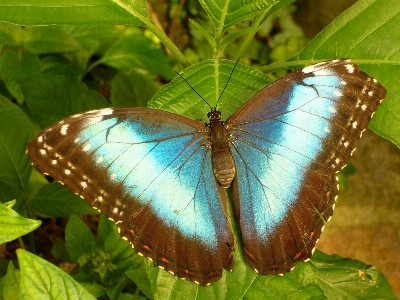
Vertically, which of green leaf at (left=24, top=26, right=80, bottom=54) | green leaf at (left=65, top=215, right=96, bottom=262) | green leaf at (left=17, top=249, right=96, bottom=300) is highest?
green leaf at (left=24, top=26, right=80, bottom=54)

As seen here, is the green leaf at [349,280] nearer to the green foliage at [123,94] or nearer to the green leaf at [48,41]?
the green foliage at [123,94]

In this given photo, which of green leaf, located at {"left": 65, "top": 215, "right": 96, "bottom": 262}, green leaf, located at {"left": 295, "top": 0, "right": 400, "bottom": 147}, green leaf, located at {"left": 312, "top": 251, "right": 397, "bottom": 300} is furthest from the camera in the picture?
green leaf, located at {"left": 312, "top": 251, "right": 397, "bottom": 300}

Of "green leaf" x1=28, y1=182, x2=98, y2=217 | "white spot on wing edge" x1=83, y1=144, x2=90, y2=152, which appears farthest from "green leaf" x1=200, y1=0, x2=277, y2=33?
"green leaf" x1=28, y1=182, x2=98, y2=217

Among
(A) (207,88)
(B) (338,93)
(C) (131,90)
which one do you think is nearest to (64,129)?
(A) (207,88)

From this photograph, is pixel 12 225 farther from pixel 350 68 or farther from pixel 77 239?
pixel 350 68

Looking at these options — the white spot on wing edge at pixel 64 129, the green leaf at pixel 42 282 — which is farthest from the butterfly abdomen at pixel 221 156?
the green leaf at pixel 42 282

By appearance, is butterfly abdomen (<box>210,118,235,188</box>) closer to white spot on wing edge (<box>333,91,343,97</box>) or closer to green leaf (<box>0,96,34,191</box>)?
white spot on wing edge (<box>333,91,343,97</box>)
